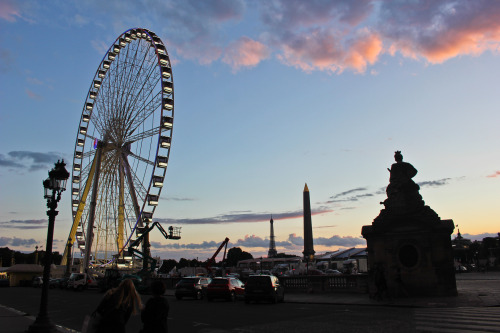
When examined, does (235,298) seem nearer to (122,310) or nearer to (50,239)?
(50,239)

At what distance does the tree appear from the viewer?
18381 cm

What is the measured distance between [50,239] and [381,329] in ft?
35.3

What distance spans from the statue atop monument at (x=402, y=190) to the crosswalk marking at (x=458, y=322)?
9688 mm

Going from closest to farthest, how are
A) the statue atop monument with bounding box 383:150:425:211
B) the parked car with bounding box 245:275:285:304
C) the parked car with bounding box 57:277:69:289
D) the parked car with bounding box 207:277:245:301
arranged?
the parked car with bounding box 245:275:285:304 < the statue atop monument with bounding box 383:150:425:211 < the parked car with bounding box 207:277:245:301 < the parked car with bounding box 57:277:69:289

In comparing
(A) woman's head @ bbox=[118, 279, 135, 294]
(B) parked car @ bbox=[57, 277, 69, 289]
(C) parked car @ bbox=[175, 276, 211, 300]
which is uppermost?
(A) woman's head @ bbox=[118, 279, 135, 294]

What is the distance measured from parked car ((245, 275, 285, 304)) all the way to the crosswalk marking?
9.71 m

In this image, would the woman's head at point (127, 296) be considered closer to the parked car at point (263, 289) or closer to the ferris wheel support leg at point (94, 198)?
the parked car at point (263, 289)

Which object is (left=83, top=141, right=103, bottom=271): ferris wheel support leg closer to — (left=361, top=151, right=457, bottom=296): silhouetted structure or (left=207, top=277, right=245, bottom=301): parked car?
(left=207, top=277, right=245, bottom=301): parked car

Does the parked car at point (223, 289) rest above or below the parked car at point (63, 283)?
above

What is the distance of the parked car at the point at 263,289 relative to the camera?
24.2m

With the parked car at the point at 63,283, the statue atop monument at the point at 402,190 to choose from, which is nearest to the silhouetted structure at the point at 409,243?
the statue atop monument at the point at 402,190

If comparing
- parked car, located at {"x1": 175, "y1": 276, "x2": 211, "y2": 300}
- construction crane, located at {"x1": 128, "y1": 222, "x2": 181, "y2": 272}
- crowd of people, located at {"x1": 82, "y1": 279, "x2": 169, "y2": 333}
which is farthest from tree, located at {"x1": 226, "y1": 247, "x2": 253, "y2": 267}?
crowd of people, located at {"x1": 82, "y1": 279, "x2": 169, "y2": 333}

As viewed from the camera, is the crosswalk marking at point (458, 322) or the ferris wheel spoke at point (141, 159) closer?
the crosswalk marking at point (458, 322)

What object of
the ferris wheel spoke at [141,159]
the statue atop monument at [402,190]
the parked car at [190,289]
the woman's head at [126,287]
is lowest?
the parked car at [190,289]
